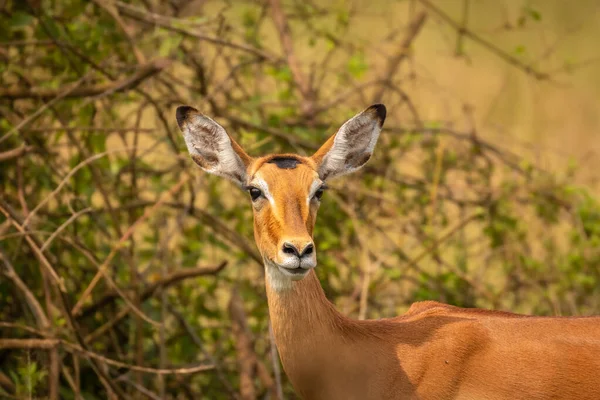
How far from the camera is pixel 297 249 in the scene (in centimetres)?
491

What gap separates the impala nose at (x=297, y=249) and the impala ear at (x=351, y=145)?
78cm

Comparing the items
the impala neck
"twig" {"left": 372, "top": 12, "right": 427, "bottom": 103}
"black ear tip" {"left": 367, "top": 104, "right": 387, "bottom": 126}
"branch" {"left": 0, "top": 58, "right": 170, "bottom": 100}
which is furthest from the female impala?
"twig" {"left": 372, "top": 12, "right": 427, "bottom": 103}

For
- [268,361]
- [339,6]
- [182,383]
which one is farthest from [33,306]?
[339,6]

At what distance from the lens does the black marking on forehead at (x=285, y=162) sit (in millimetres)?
5457

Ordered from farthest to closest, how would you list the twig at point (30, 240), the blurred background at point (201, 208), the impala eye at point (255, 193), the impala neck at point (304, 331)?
the blurred background at point (201, 208)
the twig at point (30, 240)
the impala eye at point (255, 193)
the impala neck at point (304, 331)

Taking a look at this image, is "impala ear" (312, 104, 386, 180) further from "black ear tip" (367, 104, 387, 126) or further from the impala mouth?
the impala mouth

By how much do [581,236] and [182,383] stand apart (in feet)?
11.2

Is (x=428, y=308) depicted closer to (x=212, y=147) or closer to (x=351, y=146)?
(x=351, y=146)

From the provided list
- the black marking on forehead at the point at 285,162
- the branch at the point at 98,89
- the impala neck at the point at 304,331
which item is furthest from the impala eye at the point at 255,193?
the branch at the point at 98,89

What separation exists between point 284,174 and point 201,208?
2993 mm

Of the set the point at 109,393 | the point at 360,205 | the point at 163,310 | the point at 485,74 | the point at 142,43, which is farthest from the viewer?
the point at 485,74

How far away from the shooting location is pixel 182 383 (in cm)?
766

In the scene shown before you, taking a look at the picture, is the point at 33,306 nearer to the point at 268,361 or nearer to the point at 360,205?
the point at 268,361

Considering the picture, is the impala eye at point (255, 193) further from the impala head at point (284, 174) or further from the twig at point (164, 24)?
the twig at point (164, 24)
